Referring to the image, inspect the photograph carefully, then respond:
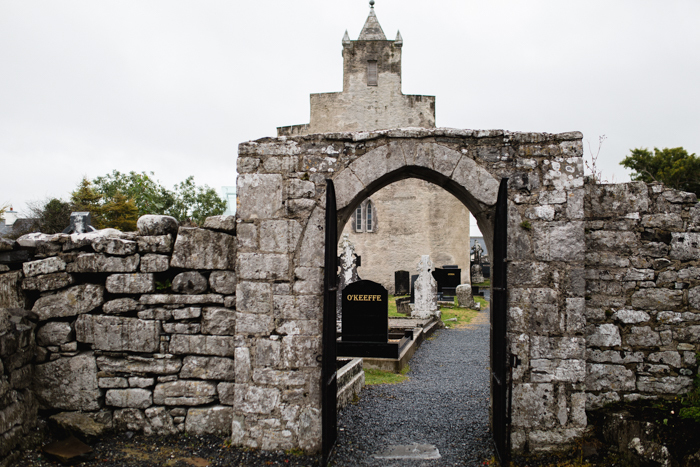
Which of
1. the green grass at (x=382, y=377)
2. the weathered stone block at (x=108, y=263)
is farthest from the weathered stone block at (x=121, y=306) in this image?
the green grass at (x=382, y=377)

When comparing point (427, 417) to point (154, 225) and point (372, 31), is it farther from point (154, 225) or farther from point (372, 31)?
point (372, 31)

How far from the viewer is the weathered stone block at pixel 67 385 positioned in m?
4.25

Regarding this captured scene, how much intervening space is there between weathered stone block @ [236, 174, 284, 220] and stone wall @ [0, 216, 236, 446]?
0.93ft

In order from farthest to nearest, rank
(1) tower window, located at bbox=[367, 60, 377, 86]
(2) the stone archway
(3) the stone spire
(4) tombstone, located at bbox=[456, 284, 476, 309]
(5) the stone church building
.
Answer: (3) the stone spire, (1) tower window, located at bbox=[367, 60, 377, 86], (5) the stone church building, (4) tombstone, located at bbox=[456, 284, 476, 309], (2) the stone archway

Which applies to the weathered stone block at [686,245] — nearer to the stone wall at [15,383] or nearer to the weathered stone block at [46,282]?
the weathered stone block at [46,282]

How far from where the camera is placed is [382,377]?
7.22 meters

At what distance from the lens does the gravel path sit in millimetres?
4262

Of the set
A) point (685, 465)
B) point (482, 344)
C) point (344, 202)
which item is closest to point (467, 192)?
point (344, 202)

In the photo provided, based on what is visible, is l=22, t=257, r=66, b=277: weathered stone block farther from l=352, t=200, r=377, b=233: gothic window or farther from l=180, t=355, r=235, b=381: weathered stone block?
l=352, t=200, r=377, b=233: gothic window

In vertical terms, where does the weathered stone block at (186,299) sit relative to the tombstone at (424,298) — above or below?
above

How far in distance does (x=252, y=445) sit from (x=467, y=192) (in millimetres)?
3106

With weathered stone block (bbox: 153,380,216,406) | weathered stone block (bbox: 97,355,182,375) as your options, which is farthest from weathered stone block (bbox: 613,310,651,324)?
weathered stone block (bbox: 97,355,182,375)

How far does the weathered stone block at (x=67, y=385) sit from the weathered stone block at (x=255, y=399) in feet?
4.76

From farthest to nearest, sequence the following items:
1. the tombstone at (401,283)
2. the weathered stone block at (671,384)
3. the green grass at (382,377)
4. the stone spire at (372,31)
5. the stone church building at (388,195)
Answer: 1. the stone spire at (372,31)
2. the stone church building at (388,195)
3. the tombstone at (401,283)
4. the green grass at (382,377)
5. the weathered stone block at (671,384)
